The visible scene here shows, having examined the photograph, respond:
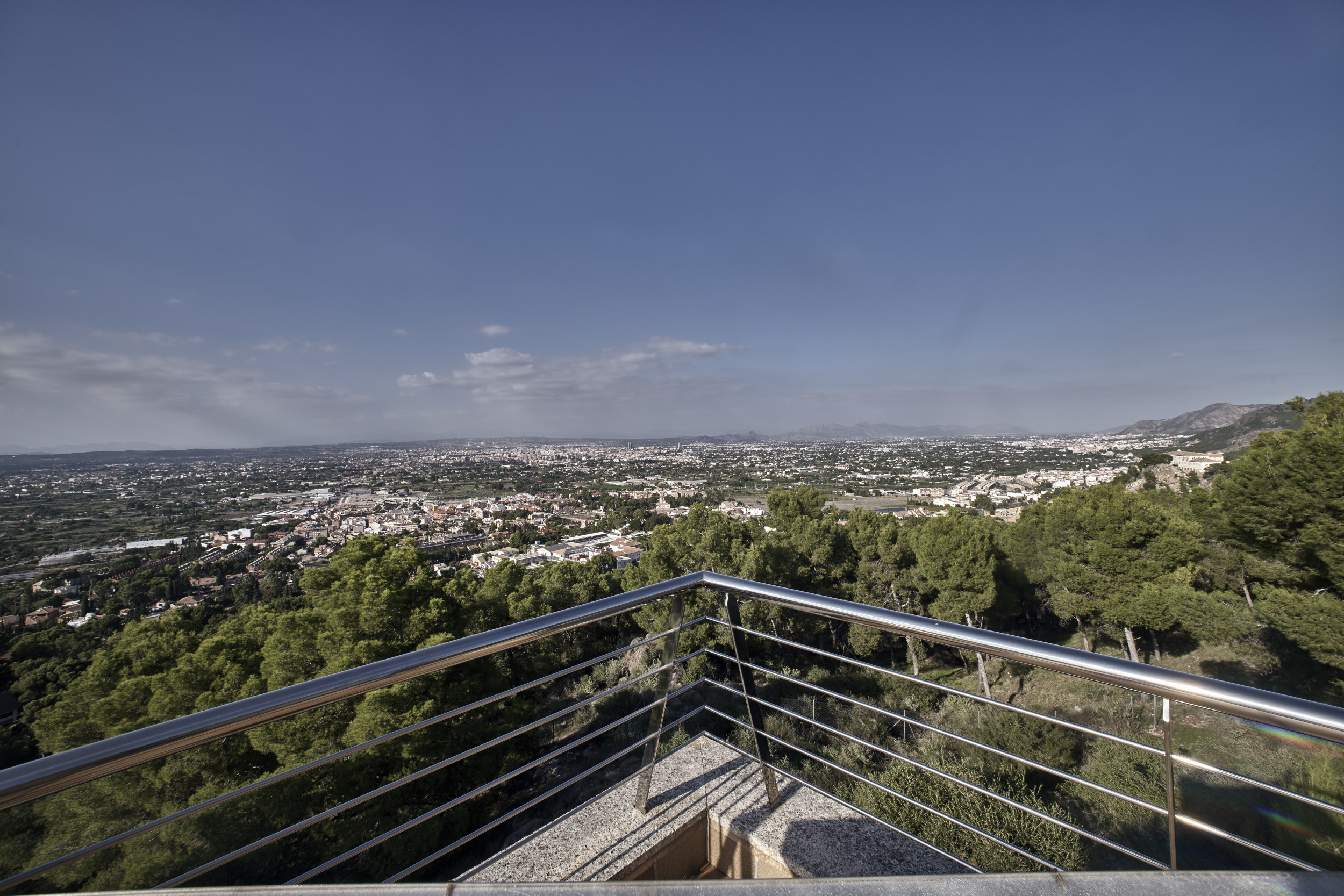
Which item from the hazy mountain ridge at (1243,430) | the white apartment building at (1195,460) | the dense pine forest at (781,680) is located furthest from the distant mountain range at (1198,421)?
the dense pine forest at (781,680)

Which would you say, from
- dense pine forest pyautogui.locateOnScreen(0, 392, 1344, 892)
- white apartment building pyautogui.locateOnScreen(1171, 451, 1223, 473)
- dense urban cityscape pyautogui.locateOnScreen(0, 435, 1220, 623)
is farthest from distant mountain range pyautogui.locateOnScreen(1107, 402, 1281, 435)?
dense pine forest pyautogui.locateOnScreen(0, 392, 1344, 892)

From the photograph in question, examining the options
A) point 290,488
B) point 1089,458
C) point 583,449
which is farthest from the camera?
point 583,449

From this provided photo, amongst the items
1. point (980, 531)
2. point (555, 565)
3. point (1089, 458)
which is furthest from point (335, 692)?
point (1089, 458)

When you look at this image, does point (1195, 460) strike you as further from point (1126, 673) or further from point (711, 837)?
point (1126, 673)

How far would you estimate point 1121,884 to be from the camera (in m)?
1.08

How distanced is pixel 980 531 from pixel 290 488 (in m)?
42.1

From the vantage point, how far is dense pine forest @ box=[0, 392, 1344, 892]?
3.58m

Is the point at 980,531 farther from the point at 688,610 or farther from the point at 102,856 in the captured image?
the point at 102,856

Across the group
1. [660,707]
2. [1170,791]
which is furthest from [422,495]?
[1170,791]

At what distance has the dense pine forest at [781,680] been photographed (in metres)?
3.58

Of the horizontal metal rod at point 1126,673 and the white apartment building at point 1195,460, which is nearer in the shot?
the horizontal metal rod at point 1126,673

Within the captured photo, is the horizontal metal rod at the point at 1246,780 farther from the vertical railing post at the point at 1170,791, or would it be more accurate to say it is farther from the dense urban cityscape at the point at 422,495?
the dense urban cityscape at the point at 422,495

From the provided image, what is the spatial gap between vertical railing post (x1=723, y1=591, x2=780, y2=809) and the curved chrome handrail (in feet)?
1.79

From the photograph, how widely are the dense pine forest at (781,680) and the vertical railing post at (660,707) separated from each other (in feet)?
3.45
